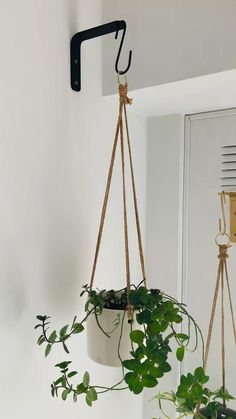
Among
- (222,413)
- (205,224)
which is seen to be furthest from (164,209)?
(222,413)

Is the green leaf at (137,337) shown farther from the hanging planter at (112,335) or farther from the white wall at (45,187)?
the white wall at (45,187)

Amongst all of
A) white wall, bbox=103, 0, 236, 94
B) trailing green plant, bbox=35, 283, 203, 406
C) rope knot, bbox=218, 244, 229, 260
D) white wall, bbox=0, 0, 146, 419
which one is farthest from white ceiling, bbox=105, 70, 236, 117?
trailing green plant, bbox=35, 283, 203, 406

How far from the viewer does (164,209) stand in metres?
1.23

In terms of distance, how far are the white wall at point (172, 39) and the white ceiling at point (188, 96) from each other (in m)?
0.03

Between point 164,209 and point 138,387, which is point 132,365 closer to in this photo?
point 138,387

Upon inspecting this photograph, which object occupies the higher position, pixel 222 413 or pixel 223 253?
pixel 223 253

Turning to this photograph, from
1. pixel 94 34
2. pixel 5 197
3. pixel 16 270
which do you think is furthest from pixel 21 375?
pixel 94 34

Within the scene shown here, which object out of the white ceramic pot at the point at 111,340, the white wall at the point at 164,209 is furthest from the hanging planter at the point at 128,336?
→ the white wall at the point at 164,209

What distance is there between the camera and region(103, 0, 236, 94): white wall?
0.84m

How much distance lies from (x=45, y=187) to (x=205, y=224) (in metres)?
0.58

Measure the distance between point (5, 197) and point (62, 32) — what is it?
448mm

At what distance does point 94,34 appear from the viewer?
2.84 ft

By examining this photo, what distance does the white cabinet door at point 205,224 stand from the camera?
3.73 ft

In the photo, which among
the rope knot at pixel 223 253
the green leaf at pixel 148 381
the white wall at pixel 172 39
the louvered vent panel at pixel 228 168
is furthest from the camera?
the louvered vent panel at pixel 228 168
